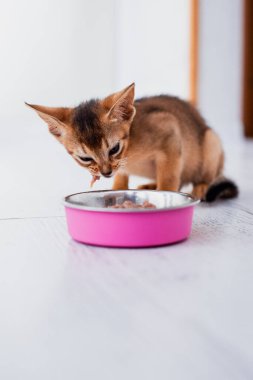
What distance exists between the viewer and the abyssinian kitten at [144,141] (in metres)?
1.37

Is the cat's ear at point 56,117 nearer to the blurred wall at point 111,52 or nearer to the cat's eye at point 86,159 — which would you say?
the cat's eye at point 86,159

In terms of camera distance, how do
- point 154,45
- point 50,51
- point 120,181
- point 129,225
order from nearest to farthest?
1. point 129,225
2. point 120,181
3. point 50,51
4. point 154,45

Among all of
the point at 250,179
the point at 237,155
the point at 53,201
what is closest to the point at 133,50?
the point at 237,155

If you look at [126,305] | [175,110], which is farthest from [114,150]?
[126,305]

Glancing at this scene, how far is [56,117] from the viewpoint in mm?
1402

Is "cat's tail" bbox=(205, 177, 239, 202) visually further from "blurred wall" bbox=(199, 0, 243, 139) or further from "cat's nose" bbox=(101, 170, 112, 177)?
"blurred wall" bbox=(199, 0, 243, 139)

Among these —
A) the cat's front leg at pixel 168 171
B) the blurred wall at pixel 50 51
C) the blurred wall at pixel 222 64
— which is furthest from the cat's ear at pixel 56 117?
the blurred wall at pixel 222 64

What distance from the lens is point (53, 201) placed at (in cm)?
171

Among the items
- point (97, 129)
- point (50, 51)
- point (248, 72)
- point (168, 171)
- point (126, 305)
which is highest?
point (50, 51)

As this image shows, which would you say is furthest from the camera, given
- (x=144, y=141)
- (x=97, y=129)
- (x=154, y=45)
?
(x=154, y=45)

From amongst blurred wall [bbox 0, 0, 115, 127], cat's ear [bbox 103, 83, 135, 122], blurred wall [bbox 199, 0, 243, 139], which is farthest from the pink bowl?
blurred wall [bbox 199, 0, 243, 139]

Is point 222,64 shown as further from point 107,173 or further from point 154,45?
point 107,173

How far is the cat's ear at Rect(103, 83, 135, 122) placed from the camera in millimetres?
1363

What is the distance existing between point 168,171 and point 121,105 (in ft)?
1.00
